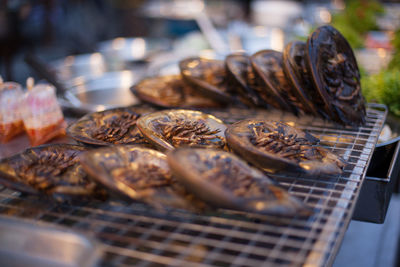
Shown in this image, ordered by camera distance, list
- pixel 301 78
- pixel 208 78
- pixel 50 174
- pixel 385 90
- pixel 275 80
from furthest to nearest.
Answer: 1. pixel 385 90
2. pixel 208 78
3. pixel 275 80
4. pixel 301 78
5. pixel 50 174

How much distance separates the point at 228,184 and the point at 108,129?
59 centimetres

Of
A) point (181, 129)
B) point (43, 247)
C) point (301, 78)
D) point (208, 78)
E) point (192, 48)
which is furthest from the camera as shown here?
point (192, 48)

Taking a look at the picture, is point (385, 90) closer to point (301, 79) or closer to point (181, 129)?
point (301, 79)

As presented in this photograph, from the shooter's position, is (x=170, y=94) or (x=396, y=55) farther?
(x=396, y=55)

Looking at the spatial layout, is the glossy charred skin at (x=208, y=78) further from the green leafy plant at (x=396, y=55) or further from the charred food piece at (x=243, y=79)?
the green leafy plant at (x=396, y=55)

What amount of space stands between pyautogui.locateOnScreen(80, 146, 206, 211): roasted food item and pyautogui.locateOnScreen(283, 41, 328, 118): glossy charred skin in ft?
2.32

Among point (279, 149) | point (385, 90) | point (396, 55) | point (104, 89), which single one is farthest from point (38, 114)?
point (396, 55)

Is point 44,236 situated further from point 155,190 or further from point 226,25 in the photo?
point 226,25

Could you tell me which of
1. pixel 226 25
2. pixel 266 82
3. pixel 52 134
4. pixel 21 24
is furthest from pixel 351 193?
pixel 21 24

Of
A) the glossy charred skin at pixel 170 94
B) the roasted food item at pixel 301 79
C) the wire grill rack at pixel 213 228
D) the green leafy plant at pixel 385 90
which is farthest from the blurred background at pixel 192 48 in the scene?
the wire grill rack at pixel 213 228

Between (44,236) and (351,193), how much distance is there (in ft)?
2.68

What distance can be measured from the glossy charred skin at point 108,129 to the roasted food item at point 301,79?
650 mm

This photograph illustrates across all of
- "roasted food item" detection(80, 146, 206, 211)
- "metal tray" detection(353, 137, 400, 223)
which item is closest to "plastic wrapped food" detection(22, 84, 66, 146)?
"roasted food item" detection(80, 146, 206, 211)

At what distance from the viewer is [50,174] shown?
1.07 m
